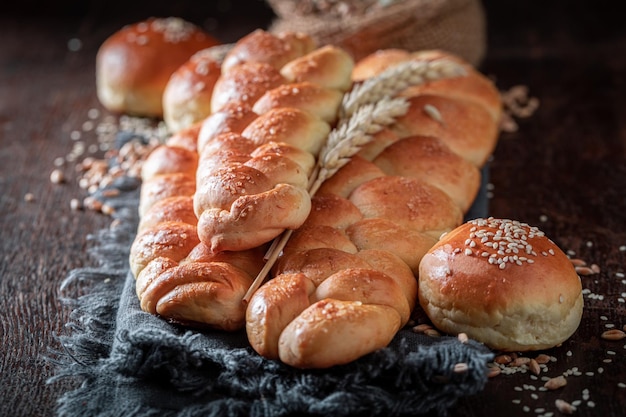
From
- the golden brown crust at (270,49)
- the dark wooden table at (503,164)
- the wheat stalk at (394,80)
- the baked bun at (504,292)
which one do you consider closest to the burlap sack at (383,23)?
the dark wooden table at (503,164)

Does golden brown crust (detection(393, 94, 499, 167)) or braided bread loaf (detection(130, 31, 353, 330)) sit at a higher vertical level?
braided bread loaf (detection(130, 31, 353, 330))

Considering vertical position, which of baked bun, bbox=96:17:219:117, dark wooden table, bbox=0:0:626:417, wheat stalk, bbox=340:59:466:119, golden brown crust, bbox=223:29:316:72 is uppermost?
golden brown crust, bbox=223:29:316:72

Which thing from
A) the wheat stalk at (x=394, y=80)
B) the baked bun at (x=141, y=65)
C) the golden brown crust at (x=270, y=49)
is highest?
the golden brown crust at (x=270, y=49)

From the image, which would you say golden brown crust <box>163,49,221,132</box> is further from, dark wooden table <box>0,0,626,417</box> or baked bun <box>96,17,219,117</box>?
dark wooden table <box>0,0,626,417</box>

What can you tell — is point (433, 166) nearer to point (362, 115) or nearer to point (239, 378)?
point (362, 115)

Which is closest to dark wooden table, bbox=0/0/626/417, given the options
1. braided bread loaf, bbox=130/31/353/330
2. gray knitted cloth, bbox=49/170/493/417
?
gray knitted cloth, bbox=49/170/493/417

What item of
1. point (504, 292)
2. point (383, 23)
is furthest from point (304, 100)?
point (383, 23)

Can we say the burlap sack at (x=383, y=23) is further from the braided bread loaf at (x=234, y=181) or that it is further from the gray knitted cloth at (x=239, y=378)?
the gray knitted cloth at (x=239, y=378)
